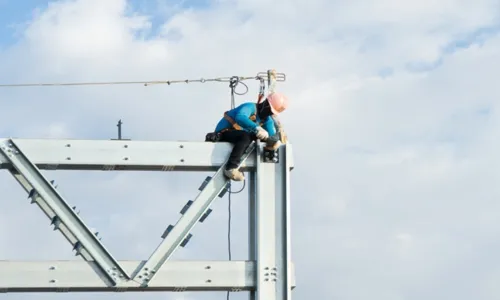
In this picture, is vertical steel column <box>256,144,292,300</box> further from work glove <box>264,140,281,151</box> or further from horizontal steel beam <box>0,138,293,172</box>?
horizontal steel beam <box>0,138,293,172</box>

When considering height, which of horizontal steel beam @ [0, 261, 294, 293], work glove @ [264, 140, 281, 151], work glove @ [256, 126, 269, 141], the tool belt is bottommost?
horizontal steel beam @ [0, 261, 294, 293]

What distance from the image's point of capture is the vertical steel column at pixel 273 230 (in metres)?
A: 11.4

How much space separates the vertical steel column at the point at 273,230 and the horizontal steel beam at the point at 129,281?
173mm

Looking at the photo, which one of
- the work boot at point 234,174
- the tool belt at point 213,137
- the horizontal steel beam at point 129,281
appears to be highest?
the tool belt at point 213,137

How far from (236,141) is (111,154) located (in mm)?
1411

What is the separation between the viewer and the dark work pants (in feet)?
37.8

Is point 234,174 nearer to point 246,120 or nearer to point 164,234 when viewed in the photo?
point 246,120

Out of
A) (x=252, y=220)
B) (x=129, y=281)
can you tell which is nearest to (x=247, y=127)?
(x=252, y=220)

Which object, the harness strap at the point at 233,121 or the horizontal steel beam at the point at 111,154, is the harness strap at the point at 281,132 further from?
the horizontal steel beam at the point at 111,154

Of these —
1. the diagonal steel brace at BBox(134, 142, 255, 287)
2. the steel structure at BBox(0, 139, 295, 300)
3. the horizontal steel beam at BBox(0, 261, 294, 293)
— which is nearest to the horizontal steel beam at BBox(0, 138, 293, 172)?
the steel structure at BBox(0, 139, 295, 300)

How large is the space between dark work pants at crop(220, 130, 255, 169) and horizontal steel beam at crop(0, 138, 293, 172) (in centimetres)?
33

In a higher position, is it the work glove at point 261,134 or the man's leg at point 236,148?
the work glove at point 261,134

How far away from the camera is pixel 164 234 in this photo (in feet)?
37.5

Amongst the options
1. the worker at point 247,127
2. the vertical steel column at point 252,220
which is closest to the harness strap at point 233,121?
the worker at point 247,127
